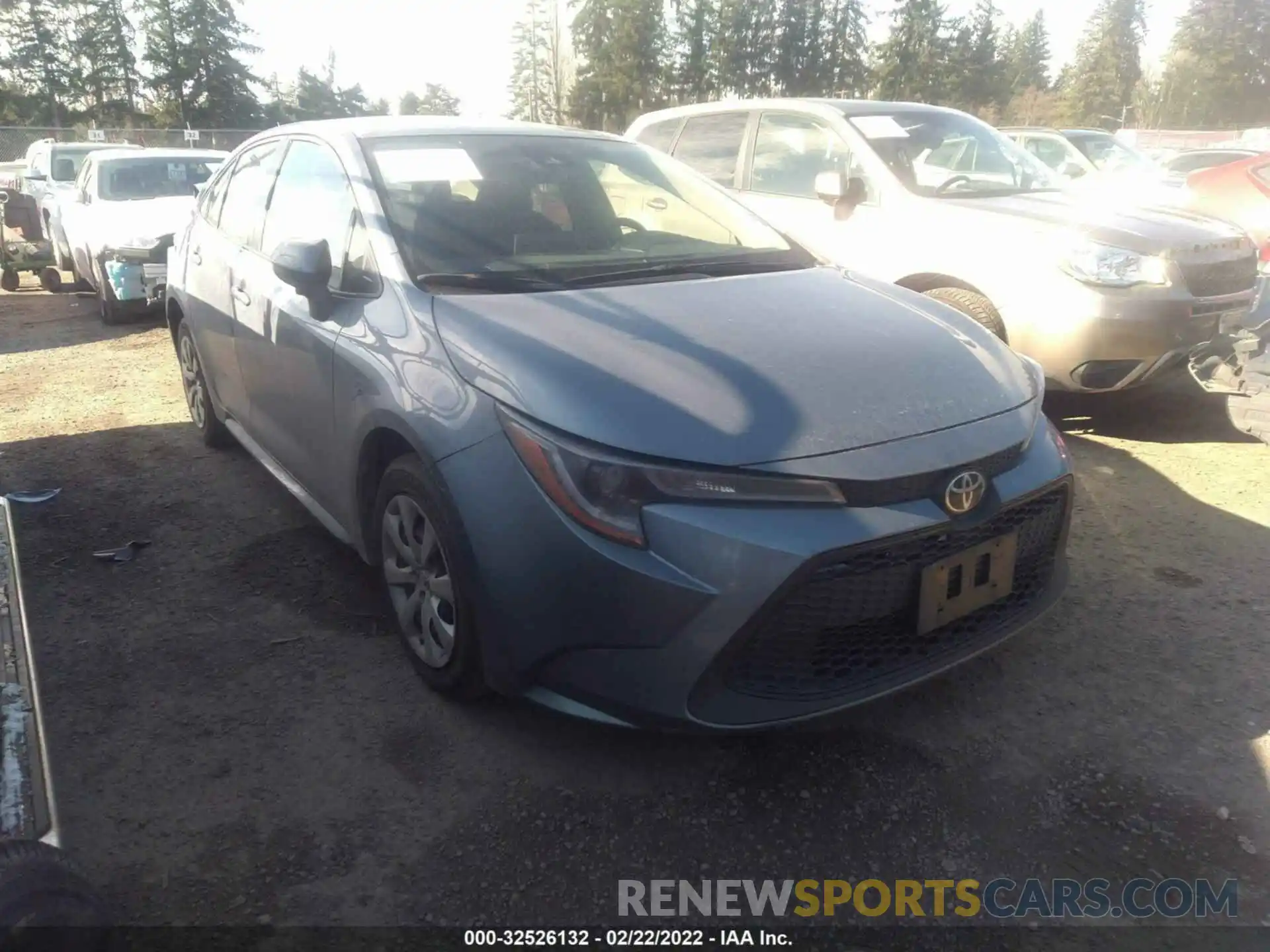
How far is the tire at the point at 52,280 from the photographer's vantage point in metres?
10.8

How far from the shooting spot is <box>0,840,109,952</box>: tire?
1470 millimetres

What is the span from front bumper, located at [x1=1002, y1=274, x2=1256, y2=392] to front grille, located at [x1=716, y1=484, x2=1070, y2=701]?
260 centimetres

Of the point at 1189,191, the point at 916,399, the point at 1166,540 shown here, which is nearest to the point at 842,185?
the point at 1166,540

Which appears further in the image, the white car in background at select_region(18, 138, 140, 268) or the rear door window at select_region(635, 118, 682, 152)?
the white car in background at select_region(18, 138, 140, 268)

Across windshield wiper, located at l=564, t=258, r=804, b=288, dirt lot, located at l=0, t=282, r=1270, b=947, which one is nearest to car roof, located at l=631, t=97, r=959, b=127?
windshield wiper, located at l=564, t=258, r=804, b=288

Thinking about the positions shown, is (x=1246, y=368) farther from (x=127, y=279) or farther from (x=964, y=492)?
(x=127, y=279)

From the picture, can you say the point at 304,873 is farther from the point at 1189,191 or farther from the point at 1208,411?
the point at 1189,191

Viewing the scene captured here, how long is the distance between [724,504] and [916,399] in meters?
0.63

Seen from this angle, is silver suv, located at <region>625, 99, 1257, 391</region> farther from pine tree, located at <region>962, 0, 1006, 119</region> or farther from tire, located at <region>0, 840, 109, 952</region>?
pine tree, located at <region>962, 0, 1006, 119</region>

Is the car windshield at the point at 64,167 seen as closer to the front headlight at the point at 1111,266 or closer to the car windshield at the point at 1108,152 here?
the front headlight at the point at 1111,266

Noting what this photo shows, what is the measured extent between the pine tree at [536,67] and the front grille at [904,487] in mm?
60301

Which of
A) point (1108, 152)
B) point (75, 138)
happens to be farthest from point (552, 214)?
point (75, 138)

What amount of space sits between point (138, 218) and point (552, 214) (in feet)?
22.1

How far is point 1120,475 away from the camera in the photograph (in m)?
4.54
